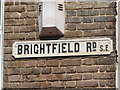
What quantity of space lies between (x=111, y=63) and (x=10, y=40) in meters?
1.22

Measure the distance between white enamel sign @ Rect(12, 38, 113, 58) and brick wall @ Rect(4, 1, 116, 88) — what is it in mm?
55

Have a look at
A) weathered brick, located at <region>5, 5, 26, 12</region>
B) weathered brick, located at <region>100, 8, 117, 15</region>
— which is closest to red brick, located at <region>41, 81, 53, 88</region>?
weathered brick, located at <region>5, 5, 26, 12</region>

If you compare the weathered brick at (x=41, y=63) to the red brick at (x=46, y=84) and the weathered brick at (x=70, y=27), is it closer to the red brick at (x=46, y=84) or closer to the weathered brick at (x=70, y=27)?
the red brick at (x=46, y=84)

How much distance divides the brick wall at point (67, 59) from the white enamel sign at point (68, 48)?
55mm

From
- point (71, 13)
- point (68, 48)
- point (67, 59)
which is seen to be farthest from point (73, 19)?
point (67, 59)

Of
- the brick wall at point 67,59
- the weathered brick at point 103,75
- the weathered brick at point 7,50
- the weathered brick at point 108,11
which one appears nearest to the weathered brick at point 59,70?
the brick wall at point 67,59

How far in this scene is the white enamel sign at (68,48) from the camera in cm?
336

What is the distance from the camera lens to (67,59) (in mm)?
3385

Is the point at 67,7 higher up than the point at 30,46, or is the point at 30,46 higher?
the point at 67,7

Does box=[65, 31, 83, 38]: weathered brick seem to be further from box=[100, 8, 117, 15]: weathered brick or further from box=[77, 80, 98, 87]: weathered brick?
box=[77, 80, 98, 87]: weathered brick

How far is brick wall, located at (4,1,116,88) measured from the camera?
132 inches

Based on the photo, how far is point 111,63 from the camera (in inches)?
132

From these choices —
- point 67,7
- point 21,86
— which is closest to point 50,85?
point 21,86

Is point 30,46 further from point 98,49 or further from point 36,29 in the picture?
point 98,49
